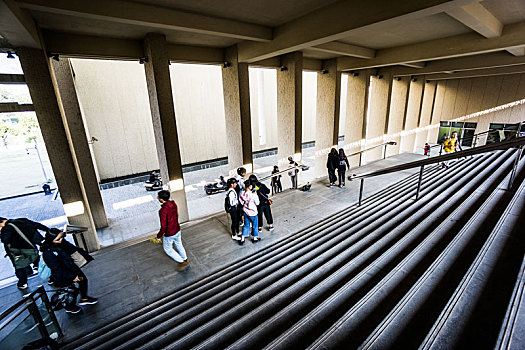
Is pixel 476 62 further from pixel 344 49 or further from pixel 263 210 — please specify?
pixel 263 210

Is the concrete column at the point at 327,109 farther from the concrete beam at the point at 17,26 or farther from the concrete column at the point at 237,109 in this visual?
the concrete beam at the point at 17,26

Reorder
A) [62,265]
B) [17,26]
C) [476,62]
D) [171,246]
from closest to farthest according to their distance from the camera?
[62,265], [17,26], [171,246], [476,62]

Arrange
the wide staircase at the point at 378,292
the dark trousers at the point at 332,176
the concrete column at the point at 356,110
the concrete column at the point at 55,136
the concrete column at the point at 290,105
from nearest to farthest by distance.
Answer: the wide staircase at the point at 378,292 < the concrete column at the point at 55,136 < the dark trousers at the point at 332,176 < the concrete column at the point at 290,105 < the concrete column at the point at 356,110

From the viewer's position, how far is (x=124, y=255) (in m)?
5.13

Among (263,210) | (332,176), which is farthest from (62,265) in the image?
(332,176)

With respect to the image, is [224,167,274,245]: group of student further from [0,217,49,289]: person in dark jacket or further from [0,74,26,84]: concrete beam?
[0,74,26,84]: concrete beam

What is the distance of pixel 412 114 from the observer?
17047 millimetres

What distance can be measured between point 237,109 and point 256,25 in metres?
2.90

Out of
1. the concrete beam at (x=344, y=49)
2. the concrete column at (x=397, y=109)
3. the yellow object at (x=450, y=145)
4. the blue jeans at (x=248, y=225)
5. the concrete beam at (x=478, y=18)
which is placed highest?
the concrete beam at (x=344, y=49)

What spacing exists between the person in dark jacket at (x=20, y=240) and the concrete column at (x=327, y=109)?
32.5 feet

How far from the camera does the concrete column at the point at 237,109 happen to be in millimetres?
7685

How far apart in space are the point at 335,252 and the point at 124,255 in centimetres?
437

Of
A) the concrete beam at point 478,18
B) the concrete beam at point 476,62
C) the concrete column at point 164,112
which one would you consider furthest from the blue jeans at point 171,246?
the concrete beam at point 476,62

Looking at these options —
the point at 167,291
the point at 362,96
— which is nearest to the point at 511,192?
the point at 167,291
